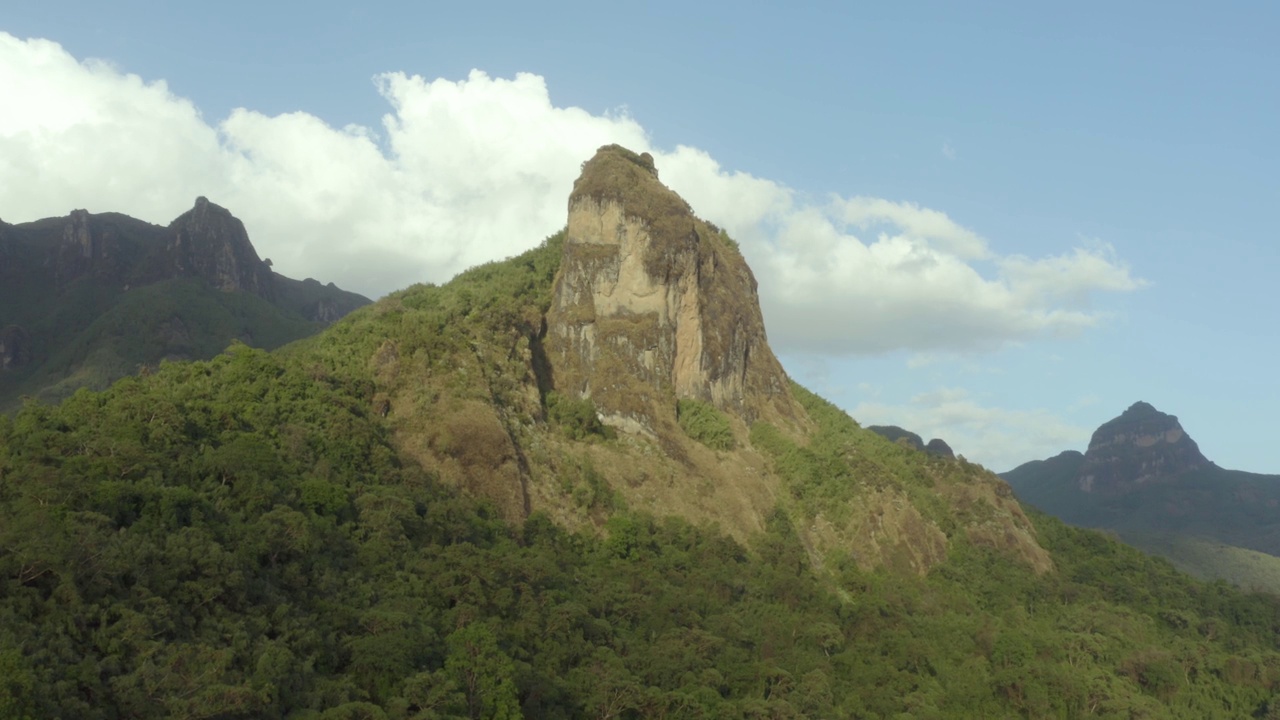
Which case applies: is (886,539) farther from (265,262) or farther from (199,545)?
(265,262)

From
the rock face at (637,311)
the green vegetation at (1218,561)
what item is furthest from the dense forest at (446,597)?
the green vegetation at (1218,561)

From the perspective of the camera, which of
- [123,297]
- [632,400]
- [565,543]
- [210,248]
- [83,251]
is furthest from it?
[210,248]

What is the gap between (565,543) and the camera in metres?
43.8

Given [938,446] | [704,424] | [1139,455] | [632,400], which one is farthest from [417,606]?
[1139,455]

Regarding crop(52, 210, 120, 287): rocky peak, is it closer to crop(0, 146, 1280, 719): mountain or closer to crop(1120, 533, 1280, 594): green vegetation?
crop(0, 146, 1280, 719): mountain

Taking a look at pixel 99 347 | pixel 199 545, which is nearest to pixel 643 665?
pixel 199 545

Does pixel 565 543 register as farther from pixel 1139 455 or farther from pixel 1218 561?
pixel 1139 455

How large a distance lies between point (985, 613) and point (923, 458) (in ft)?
53.7

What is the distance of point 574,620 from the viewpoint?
35156 millimetres

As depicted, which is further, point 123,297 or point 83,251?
point 83,251

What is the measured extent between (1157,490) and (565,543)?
15242 centimetres

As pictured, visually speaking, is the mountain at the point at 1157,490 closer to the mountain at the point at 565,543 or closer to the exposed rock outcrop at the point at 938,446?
the exposed rock outcrop at the point at 938,446

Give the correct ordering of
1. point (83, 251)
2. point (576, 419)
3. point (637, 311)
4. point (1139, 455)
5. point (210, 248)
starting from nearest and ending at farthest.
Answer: point (576, 419) → point (637, 311) → point (83, 251) → point (210, 248) → point (1139, 455)

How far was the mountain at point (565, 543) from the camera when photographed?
84.9ft
